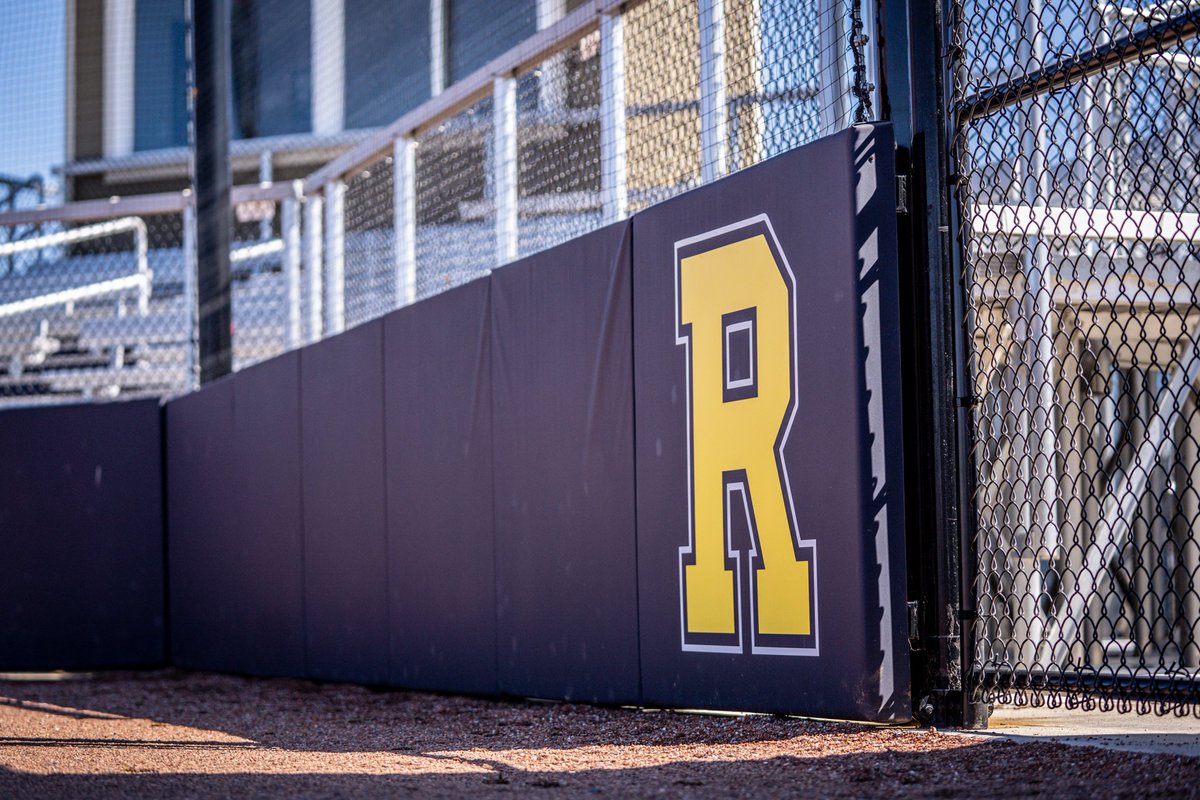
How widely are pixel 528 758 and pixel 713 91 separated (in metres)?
2.91

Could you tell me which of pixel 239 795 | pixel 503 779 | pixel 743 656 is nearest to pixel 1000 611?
pixel 743 656

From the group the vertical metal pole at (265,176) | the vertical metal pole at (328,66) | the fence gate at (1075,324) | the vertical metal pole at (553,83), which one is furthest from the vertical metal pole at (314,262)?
the fence gate at (1075,324)

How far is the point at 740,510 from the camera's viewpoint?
5.33 meters

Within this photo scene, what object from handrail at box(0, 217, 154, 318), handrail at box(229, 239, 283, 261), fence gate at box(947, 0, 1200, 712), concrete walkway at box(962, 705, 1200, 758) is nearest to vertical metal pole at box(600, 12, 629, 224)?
fence gate at box(947, 0, 1200, 712)

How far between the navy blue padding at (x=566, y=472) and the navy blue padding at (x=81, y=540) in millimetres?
4958

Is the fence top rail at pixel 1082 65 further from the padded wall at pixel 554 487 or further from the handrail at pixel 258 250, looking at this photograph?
the handrail at pixel 258 250

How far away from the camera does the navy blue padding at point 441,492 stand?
7266 millimetres

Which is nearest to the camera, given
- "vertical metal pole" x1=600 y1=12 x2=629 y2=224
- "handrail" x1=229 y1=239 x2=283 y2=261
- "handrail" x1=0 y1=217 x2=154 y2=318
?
"vertical metal pole" x1=600 y1=12 x2=629 y2=224

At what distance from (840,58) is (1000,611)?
338cm

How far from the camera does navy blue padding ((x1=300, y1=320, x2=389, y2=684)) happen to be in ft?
27.1

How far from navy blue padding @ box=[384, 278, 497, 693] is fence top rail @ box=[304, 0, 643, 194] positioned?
3.87 feet

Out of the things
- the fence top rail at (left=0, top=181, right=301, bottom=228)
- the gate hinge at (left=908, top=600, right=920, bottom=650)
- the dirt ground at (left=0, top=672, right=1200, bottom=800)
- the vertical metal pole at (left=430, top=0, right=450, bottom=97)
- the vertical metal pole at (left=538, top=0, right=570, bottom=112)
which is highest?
the vertical metal pole at (left=430, top=0, right=450, bottom=97)

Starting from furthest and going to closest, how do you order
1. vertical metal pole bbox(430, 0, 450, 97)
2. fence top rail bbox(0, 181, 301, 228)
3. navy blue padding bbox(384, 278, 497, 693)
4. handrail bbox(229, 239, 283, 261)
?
handrail bbox(229, 239, 283, 261) → fence top rail bbox(0, 181, 301, 228) → vertical metal pole bbox(430, 0, 450, 97) → navy blue padding bbox(384, 278, 497, 693)

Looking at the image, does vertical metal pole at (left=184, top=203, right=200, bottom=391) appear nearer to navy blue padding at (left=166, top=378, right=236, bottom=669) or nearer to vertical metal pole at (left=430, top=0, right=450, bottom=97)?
navy blue padding at (left=166, top=378, right=236, bottom=669)
